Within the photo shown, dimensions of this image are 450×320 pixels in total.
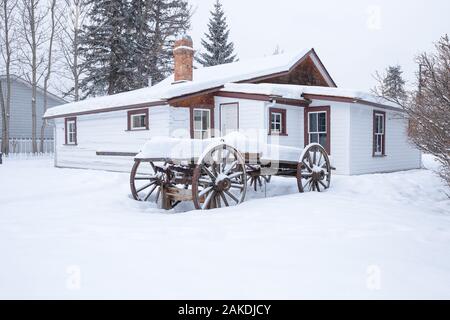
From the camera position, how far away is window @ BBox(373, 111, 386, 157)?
14987 mm

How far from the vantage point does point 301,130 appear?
1480cm

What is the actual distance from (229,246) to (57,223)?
300 cm

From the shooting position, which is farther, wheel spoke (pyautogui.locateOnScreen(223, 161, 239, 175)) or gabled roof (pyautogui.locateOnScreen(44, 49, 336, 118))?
gabled roof (pyautogui.locateOnScreen(44, 49, 336, 118))

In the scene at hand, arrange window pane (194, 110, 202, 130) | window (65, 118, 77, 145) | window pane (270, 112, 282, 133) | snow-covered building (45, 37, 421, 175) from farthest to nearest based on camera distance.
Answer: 1. window (65, 118, 77, 145)
2. window pane (194, 110, 202, 130)
3. window pane (270, 112, 282, 133)
4. snow-covered building (45, 37, 421, 175)

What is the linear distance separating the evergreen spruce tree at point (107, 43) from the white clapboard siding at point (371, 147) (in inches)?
721

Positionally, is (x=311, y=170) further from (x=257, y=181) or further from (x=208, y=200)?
(x=208, y=200)

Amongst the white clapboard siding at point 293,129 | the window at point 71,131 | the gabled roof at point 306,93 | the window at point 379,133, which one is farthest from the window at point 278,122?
the window at point 71,131

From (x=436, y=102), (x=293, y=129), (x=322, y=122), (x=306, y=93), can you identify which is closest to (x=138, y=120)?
(x=293, y=129)

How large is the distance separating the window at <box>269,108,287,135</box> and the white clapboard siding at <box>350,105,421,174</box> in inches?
88.9

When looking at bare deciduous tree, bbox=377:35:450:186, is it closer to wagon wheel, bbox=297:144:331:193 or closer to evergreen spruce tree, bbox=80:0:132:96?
wagon wheel, bbox=297:144:331:193

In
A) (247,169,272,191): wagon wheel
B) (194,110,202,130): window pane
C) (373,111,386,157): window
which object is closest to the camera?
(247,169,272,191): wagon wheel

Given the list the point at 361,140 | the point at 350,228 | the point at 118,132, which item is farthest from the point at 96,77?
the point at 350,228

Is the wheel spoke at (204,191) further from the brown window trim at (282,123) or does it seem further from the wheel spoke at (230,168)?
the brown window trim at (282,123)

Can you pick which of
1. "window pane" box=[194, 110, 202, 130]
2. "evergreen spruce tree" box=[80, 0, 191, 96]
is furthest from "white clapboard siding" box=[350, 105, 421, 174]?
"evergreen spruce tree" box=[80, 0, 191, 96]
